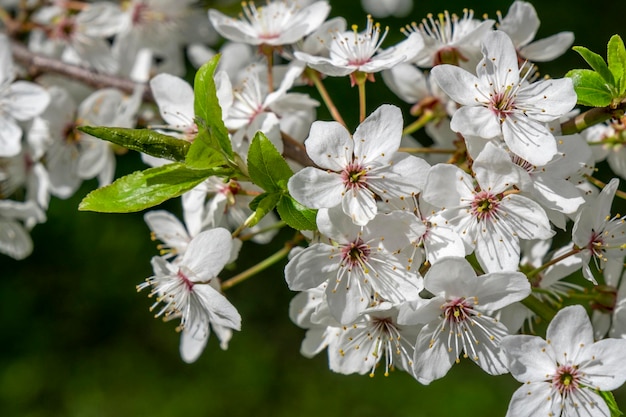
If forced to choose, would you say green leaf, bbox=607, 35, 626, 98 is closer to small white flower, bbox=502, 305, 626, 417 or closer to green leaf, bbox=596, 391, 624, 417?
small white flower, bbox=502, 305, 626, 417

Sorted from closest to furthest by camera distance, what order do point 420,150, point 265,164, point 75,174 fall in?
point 265,164
point 420,150
point 75,174

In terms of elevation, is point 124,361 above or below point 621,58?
below

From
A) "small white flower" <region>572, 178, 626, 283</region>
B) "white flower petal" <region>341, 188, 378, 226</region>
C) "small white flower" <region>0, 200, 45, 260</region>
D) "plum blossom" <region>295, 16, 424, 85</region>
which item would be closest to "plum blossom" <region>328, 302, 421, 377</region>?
"white flower petal" <region>341, 188, 378, 226</region>

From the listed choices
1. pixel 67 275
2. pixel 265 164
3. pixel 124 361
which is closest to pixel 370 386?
pixel 124 361

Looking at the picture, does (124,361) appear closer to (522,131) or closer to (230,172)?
(230,172)

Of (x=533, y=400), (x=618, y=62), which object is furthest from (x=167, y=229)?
(x=618, y=62)
